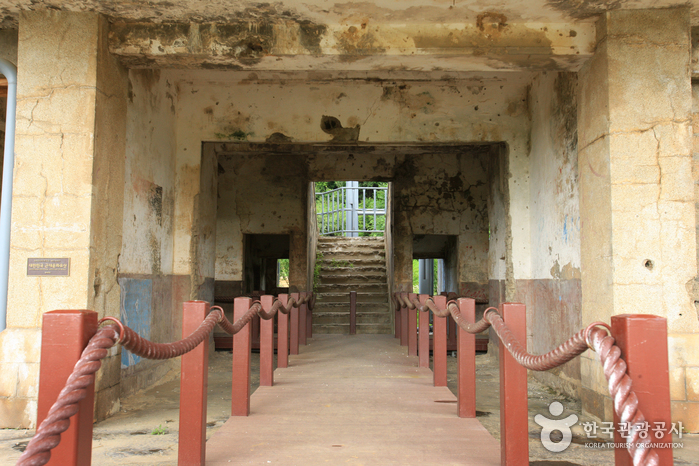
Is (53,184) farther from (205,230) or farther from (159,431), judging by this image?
(205,230)

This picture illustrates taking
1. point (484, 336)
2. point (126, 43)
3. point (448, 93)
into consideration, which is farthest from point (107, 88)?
point (484, 336)

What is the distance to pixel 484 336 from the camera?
8.80 meters

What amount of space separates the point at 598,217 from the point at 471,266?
5.84 m

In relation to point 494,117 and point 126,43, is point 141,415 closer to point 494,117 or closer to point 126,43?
point 126,43

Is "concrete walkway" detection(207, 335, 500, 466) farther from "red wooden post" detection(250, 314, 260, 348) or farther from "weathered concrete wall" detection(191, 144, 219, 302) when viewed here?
"red wooden post" detection(250, 314, 260, 348)

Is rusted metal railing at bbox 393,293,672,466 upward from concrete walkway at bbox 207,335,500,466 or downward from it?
upward

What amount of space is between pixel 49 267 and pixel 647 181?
16.1 feet

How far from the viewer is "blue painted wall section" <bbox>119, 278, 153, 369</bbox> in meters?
4.82

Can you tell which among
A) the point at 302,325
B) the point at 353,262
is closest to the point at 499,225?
the point at 302,325

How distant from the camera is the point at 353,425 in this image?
3.40m

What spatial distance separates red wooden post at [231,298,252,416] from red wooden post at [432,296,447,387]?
1720mm

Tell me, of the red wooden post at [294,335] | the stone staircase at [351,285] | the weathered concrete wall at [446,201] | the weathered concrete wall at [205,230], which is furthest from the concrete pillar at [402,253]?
the weathered concrete wall at [205,230]

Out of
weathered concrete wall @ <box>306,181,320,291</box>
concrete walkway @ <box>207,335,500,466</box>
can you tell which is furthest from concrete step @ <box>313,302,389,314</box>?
concrete walkway @ <box>207,335,500,466</box>

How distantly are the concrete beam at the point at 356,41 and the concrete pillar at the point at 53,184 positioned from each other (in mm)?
391
